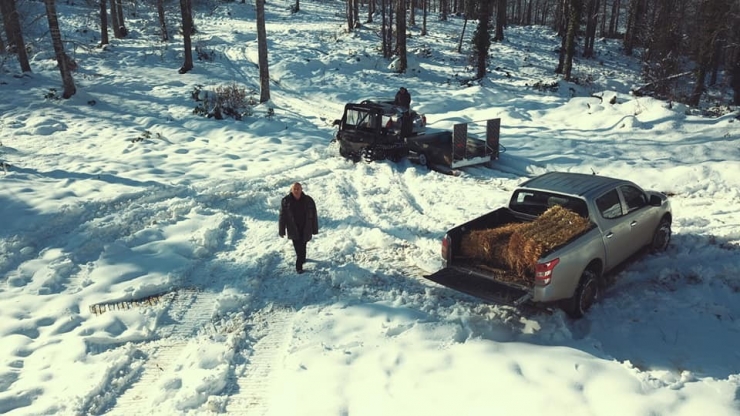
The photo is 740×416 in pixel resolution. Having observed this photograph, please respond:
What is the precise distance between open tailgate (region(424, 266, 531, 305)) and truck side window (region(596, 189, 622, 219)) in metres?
2.02

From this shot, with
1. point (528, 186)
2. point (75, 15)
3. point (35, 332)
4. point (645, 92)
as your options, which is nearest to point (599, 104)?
point (645, 92)

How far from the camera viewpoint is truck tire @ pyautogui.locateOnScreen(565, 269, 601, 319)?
669cm

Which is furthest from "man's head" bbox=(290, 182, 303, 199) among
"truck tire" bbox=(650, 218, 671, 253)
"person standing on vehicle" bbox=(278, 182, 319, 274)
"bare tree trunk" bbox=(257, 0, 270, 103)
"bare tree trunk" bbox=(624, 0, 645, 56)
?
"bare tree trunk" bbox=(624, 0, 645, 56)

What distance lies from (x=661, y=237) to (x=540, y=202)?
8.29ft

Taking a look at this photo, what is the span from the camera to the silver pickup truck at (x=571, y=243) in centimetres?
634

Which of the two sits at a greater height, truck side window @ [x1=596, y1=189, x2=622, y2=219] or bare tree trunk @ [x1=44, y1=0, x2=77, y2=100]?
bare tree trunk @ [x1=44, y1=0, x2=77, y2=100]

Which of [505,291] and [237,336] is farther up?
[505,291]

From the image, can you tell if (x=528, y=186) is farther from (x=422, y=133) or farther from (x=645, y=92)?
(x=645, y=92)

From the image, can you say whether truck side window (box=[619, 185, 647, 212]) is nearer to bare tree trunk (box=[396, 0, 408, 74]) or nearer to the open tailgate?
the open tailgate

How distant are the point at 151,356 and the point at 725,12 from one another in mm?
26802

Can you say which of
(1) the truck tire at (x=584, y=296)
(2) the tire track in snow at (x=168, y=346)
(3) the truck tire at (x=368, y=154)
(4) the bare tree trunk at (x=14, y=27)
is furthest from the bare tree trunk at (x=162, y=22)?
(1) the truck tire at (x=584, y=296)

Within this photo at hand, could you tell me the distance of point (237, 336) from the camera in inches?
251

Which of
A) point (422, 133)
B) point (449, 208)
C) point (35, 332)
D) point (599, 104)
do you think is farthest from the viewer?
point (599, 104)

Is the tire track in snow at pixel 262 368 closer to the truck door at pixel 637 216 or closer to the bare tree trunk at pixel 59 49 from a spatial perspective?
the truck door at pixel 637 216
